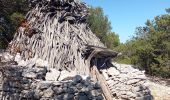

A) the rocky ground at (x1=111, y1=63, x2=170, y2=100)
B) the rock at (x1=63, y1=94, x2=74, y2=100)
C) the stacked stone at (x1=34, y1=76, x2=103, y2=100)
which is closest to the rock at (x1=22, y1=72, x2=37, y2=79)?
the stacked stone at (x1=34, y1=76, x2=103, y2=100)

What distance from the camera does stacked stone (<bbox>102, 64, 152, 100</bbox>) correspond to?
39.7 ft

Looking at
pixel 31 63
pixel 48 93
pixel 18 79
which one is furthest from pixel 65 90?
pixel 31 63

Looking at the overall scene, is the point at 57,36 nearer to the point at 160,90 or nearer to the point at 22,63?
the point at 22,63

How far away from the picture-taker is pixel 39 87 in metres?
9.19

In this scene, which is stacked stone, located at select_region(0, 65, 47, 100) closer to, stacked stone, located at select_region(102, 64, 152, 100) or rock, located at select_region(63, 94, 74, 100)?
rock, located at select_region(63, 94, 74, 100)

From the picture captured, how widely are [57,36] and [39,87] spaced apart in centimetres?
290

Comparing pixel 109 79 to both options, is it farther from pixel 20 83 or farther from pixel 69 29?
pixel 20 83

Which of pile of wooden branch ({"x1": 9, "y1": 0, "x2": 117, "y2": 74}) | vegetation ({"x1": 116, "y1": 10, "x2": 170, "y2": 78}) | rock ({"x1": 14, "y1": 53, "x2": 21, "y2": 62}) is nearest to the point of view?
rock ({"x1": 14, "y1": 53, "x2": 21, "y2": 62})

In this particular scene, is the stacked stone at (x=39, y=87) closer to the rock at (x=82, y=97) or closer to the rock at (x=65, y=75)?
the rock at (x=82, y=97)

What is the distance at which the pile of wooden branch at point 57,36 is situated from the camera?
36.9ft

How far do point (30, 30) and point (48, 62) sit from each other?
1450mm

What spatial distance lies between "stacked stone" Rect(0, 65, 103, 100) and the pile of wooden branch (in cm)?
134

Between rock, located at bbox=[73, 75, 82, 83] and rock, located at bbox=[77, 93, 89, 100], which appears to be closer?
rock, located at bbox=[77, 93, 89, 100]

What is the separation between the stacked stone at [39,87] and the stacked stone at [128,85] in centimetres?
249
